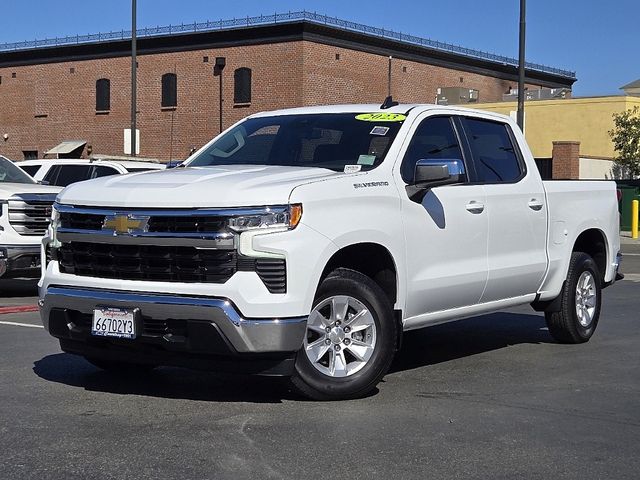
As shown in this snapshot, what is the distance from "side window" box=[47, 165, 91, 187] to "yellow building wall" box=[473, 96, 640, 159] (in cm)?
3203

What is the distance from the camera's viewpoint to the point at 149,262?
6.70 meters

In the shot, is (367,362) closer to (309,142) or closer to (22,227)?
(309,142)

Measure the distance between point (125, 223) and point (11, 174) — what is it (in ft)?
29.2

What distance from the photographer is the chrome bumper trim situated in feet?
20.9

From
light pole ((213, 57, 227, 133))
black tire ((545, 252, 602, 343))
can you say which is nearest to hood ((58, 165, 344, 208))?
black tire ((545, 252, 602, 343))

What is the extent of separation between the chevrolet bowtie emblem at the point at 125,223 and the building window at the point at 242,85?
1697 inches

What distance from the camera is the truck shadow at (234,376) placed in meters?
7.20

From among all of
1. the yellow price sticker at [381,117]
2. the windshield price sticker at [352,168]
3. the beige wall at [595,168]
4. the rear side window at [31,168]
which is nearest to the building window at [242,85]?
the beige wall at [595,168]

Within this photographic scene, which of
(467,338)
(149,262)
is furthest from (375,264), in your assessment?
(467,338)

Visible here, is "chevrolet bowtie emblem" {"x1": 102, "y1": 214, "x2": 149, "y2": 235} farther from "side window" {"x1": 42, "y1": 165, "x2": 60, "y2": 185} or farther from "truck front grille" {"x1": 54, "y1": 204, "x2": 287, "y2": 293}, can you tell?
"side window" {"x1": 42, "y1": 165, "x2": 60, "y2": 185}

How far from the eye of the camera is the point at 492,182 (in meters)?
8.62

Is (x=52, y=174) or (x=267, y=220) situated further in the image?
(x=52, y=174)

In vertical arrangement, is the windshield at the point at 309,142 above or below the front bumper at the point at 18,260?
above

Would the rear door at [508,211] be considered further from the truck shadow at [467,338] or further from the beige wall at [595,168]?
the beige wall at [595,168]
